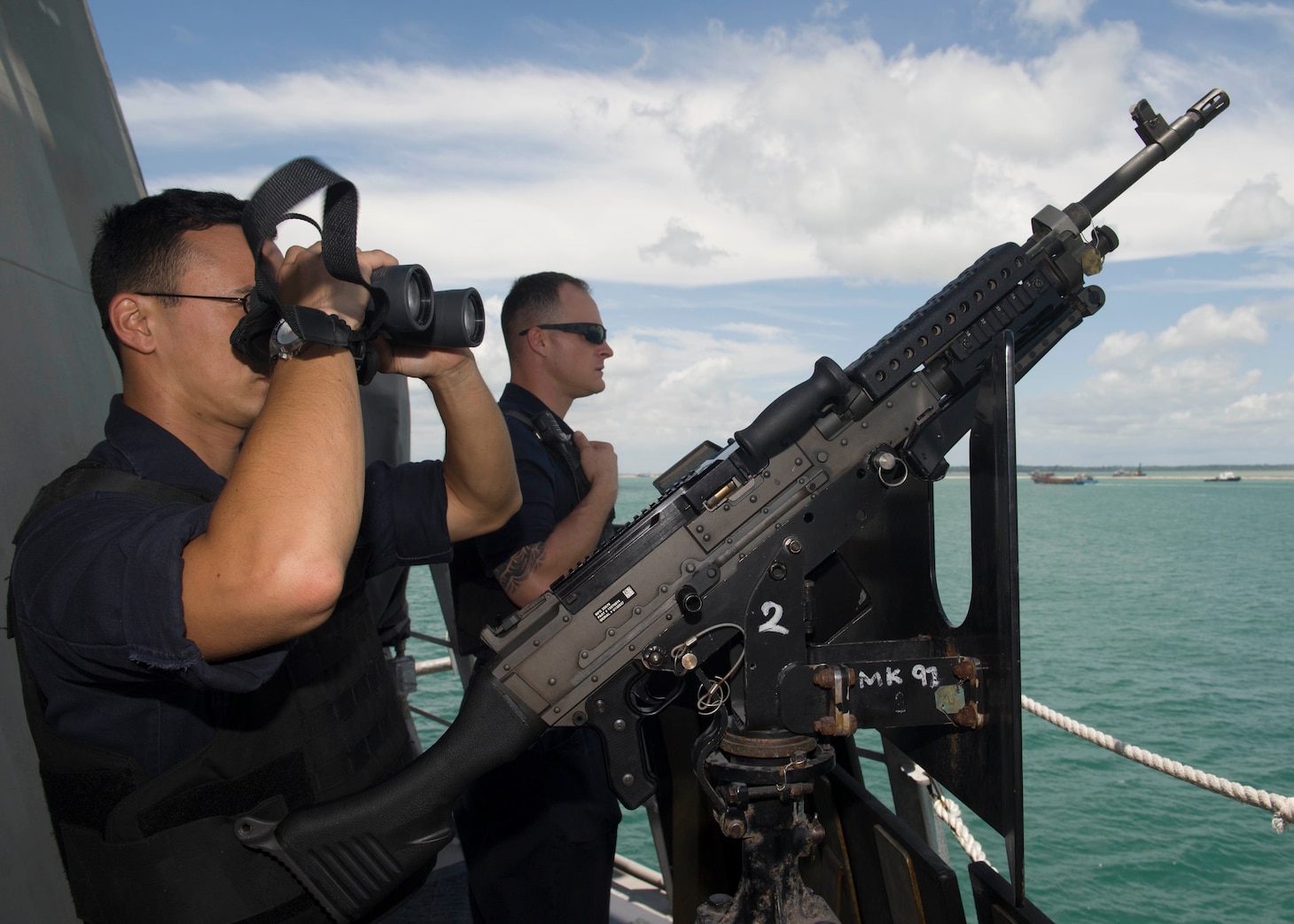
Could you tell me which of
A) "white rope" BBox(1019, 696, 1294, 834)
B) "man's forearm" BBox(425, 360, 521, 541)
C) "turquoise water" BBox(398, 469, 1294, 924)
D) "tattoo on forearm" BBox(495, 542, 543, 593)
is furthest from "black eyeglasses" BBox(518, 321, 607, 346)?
"turquoise water" BBox(398, 469, 1294, 924)

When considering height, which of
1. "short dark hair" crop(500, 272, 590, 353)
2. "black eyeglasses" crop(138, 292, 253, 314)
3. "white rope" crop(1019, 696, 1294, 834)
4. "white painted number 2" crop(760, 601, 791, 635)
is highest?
"black eyeglasses" crop(138, 292, 253, 314)

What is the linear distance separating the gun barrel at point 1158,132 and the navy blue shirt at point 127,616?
7.37ft

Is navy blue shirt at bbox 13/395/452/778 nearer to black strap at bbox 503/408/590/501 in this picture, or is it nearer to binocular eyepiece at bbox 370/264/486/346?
binocular eyepiece at bbox 370/264/486/346

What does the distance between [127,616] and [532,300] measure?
7.81 ft

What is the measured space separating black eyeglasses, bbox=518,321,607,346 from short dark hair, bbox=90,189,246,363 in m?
1.68

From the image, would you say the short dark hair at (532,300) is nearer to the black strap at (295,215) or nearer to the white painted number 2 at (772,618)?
the white painted number 2 at (772,618)

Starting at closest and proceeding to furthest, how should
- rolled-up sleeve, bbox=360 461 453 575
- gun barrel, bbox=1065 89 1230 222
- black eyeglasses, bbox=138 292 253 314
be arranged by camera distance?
black eyeglasses, bbox=138 292 253 314 → rolled-up sleeve, bbox=360 461 453 575 → gun barrel, bbox=1065 89 1230 222

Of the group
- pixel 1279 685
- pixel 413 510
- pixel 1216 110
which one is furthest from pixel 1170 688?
pixel 413 510

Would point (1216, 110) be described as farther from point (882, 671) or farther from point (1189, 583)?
point (1189, 583)

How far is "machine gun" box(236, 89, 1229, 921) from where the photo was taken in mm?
1699

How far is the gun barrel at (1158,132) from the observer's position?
229cm

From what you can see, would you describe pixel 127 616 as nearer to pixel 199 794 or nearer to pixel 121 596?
pixel 121 596

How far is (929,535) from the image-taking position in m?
2.02

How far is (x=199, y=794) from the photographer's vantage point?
1.56 meters
